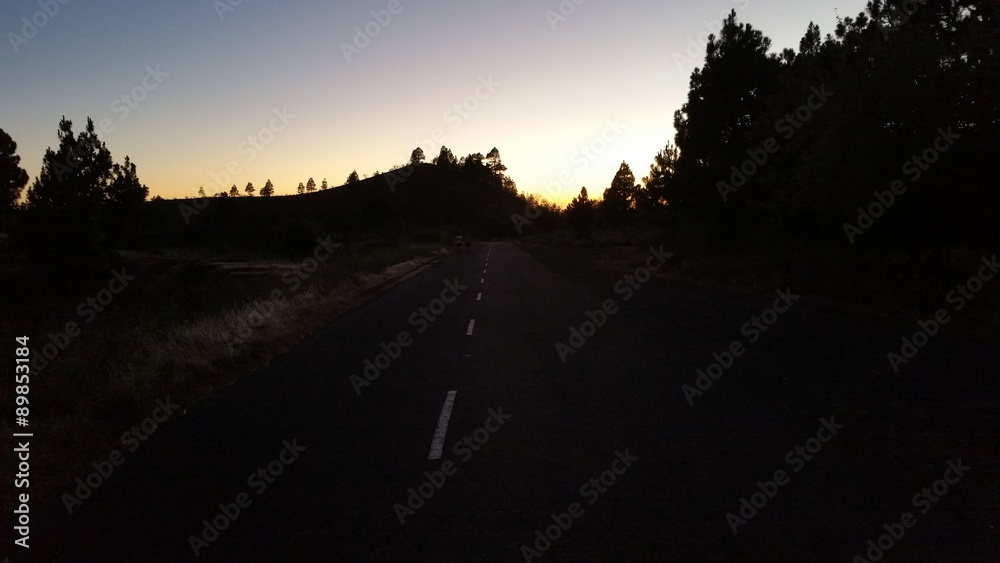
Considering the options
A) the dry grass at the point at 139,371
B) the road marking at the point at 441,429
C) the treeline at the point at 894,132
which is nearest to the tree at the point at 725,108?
the treeline at the point at 894,132

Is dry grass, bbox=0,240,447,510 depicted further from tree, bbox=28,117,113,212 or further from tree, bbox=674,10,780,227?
tree, bbox=28,117,113,212

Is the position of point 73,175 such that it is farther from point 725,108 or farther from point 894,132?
point 894,132

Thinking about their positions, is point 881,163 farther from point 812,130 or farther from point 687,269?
point 687,269

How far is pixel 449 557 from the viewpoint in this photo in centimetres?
457

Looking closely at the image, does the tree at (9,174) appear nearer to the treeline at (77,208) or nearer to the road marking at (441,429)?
the treeline at (77,208)

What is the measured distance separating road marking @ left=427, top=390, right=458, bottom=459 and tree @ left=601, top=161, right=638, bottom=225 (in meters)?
86.7

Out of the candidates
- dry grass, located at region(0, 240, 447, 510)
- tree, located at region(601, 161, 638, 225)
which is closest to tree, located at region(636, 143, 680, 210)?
dry grass, located at region(0, 240, 447, 510)

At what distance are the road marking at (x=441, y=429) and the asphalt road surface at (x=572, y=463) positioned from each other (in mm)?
40

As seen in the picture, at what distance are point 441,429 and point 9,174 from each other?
6483cm

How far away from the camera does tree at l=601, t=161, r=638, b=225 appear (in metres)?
94.3

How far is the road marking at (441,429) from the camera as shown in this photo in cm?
681

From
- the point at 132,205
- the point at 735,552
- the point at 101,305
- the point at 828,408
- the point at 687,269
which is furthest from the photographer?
the point at 132,205

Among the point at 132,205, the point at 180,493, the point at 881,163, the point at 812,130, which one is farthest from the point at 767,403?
the point at 132,205

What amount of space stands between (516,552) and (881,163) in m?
14.8
